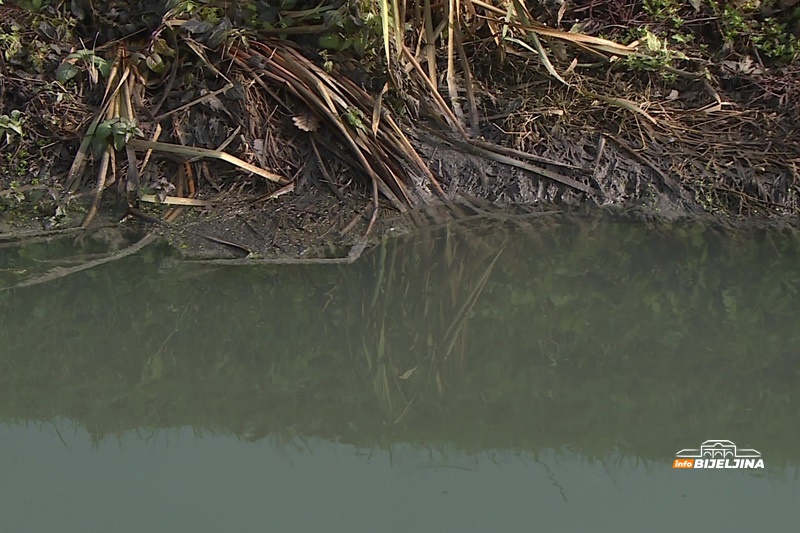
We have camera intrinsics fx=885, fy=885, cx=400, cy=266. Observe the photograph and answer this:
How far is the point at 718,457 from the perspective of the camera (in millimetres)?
2086

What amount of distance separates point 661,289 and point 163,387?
158 cm

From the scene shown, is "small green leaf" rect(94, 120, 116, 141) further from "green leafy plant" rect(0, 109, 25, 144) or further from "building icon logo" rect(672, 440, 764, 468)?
"building icon logo" rect(672, 440, 764, 468)

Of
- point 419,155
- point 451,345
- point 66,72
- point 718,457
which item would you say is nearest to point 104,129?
point 66,72

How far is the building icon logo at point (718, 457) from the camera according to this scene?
6.74ft

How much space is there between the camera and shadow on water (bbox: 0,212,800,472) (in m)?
2.24

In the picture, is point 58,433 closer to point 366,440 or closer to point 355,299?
point 366,440

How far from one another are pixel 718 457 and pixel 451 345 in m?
0.82

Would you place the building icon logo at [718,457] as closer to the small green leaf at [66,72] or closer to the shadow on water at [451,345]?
the shadow on water at [451,345]

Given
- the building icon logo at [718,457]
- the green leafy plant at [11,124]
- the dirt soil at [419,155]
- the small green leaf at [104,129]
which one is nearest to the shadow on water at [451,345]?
the building icon logo at [718,457]

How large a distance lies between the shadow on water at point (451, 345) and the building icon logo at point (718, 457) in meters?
0.03

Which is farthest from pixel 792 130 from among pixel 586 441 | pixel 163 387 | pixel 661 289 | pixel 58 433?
pixel 58 433

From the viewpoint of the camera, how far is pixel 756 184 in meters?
3.30

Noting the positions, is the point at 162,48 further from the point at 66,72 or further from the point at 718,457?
the point at 718,457

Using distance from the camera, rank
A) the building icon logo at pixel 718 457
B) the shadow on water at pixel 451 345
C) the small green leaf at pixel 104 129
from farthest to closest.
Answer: the small green leaf at pixel 104 129 < the shadow on water at pixel 451 345 < the building icon logo at pixel 718 457
